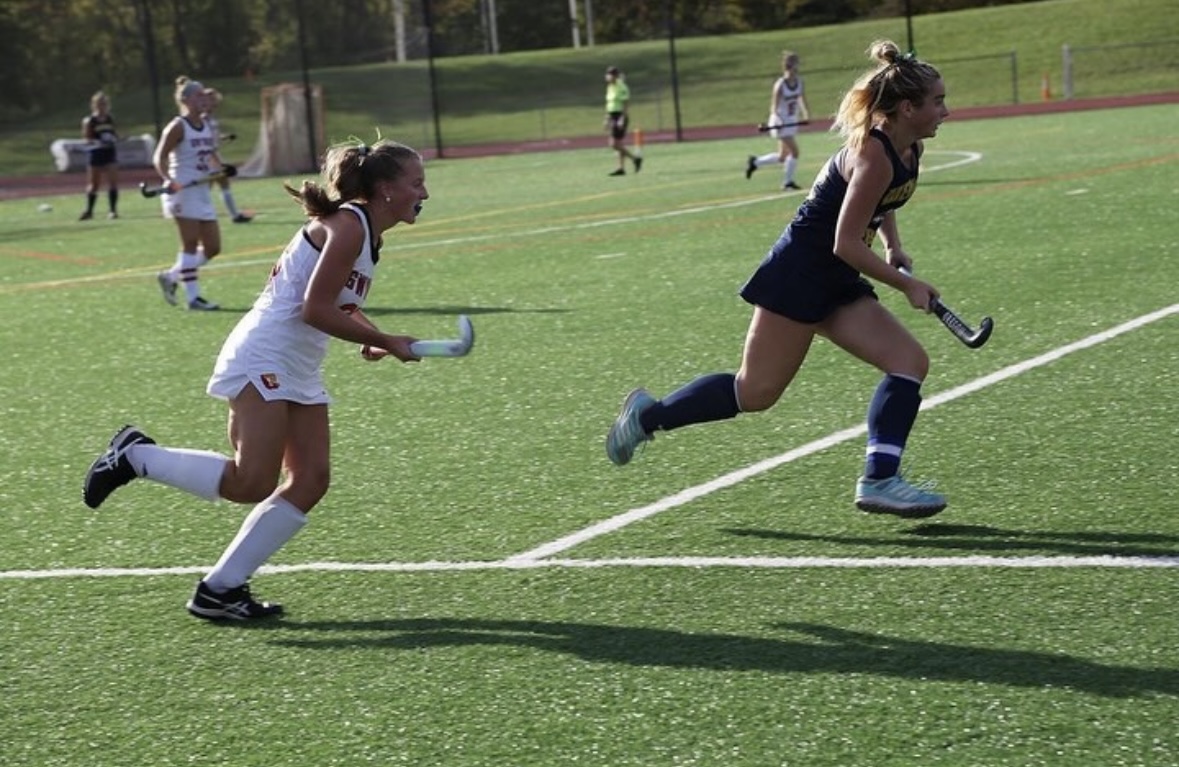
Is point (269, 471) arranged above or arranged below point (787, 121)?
below

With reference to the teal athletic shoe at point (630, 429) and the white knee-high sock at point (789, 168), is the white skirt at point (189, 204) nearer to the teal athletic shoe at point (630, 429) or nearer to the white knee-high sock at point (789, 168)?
the teal athletic shoe at point (630, 429)

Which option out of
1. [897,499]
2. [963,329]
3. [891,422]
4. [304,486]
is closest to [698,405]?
[891,422]

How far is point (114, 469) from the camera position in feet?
21.1

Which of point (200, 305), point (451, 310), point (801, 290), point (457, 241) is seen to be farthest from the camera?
point (457, 241)

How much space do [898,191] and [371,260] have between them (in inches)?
80.1

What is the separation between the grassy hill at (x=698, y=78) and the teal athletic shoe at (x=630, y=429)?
125ft

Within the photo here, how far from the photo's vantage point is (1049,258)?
14.4 meters

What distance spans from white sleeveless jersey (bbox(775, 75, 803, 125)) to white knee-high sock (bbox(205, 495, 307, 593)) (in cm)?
2069

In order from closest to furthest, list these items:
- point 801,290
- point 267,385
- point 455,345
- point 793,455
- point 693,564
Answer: point 455,345 → point 267,385 → point 693,564 → point 801,290 → point 793,455

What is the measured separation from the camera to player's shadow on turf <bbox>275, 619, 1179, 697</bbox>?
492 cm

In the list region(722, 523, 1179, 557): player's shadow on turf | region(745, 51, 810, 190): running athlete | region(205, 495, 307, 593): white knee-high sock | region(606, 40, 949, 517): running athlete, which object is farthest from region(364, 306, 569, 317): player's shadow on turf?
region(745, 51, 810, 190): running athlete

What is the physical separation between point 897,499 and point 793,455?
1.44 m

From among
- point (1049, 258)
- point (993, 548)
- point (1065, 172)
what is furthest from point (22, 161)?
point (993, 548)

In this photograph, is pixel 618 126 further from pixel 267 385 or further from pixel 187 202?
pixel 267 385
